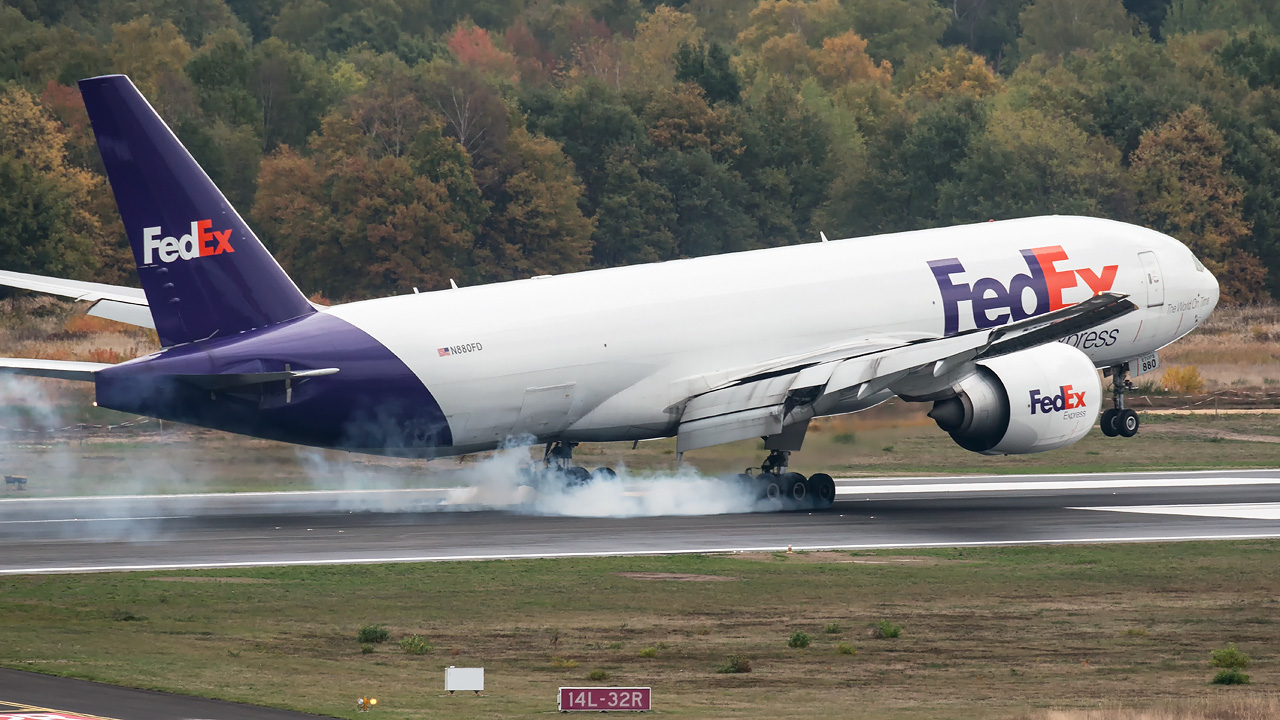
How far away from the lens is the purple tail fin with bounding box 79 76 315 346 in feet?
125

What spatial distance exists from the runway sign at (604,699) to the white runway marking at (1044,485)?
93.3ft

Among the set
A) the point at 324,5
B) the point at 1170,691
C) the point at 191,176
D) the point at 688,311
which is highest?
the point at 324,5

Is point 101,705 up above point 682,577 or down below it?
below

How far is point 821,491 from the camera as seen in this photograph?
1832 inches

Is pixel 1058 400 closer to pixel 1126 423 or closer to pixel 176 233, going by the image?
pixel 1126 423

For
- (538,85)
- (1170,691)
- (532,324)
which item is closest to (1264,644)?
(1170,691)

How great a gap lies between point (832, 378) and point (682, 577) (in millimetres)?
9938

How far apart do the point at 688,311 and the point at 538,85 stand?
127364mm

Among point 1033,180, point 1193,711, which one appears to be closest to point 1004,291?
point 1193,711

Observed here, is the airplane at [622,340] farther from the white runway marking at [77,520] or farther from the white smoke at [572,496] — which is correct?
the white runway marking at [77,520]

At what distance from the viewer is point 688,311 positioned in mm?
44938

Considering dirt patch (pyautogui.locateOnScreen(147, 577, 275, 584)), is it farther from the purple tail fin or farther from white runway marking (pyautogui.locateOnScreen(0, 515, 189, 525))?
white runway marking (pyautogui.locateOnScreen(0, 515, 189, 525))

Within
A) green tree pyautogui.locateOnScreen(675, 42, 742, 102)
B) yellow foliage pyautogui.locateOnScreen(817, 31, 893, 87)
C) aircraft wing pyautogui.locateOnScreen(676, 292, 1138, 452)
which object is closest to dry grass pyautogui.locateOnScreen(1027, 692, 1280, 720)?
aircraft wing pyautogui.locateOnScreen(676, 292, 1138, 452)

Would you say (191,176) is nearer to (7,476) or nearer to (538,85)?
(7,476)
